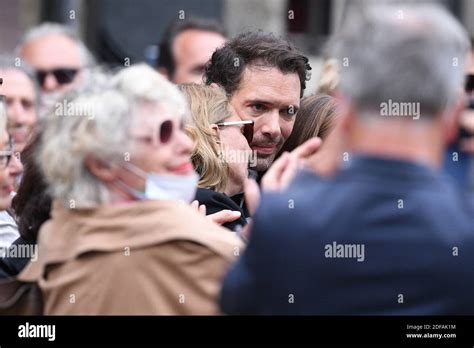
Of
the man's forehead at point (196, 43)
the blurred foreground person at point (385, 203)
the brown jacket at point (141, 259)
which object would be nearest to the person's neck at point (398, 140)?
the blurred foreground person at point (385, 203)

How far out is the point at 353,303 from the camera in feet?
8.28

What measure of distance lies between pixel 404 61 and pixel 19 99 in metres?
2.28

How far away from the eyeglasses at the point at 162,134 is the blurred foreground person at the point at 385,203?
57 cm

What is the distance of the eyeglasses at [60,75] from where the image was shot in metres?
4.84

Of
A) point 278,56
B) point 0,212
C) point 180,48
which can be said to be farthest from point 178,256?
point 180,48

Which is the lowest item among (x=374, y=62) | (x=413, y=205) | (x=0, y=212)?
(x=0, y=212)

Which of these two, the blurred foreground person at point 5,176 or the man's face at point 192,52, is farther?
the man's face at point 192,52

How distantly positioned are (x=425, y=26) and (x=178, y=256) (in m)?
0.83

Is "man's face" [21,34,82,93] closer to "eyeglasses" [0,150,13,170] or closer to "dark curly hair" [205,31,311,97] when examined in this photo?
"dark curly hair" [205,31,311,97]

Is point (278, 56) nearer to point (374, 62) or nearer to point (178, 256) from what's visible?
point (178, 256)

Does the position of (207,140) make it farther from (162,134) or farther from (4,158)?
(162,134)

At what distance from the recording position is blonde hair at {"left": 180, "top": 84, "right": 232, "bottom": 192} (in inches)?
151

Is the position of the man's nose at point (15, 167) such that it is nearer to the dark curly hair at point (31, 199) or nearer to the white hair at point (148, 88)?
the dark curly hair at point (31, 199)
